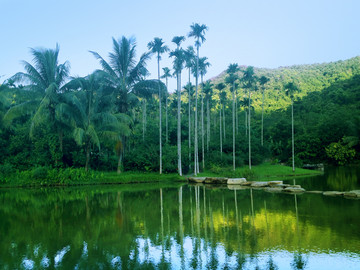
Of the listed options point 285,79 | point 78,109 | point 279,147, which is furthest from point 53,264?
point 285,79

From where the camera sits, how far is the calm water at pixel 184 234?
632 cm

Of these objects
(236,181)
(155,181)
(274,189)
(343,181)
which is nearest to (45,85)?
(155,181)

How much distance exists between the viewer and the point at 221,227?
9.16 meters

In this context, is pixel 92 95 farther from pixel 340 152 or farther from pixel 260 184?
pixel 340 152

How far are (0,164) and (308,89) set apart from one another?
186 feet

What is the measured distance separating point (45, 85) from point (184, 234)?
20.3 m

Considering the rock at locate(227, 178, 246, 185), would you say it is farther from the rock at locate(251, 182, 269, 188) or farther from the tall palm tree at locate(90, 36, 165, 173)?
the tall palm tree at locate(90, 36, 165, 173)

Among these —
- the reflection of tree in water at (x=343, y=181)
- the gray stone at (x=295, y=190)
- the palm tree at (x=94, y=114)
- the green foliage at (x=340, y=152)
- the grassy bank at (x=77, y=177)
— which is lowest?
the reflection of tree in water at (x=343, y=181)

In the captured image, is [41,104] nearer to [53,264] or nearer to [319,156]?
[53,264]

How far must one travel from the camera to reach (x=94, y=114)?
933 inches

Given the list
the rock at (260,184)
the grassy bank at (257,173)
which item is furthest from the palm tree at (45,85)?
the rock at (260,184)

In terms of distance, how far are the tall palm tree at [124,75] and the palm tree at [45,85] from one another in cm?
336

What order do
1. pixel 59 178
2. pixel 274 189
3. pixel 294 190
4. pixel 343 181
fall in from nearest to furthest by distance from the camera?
pixel 294 190
pixel 274 189
pixel 343 181
pixel 59 178

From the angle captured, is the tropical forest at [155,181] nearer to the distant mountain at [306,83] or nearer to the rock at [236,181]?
the rock at [236,181]
